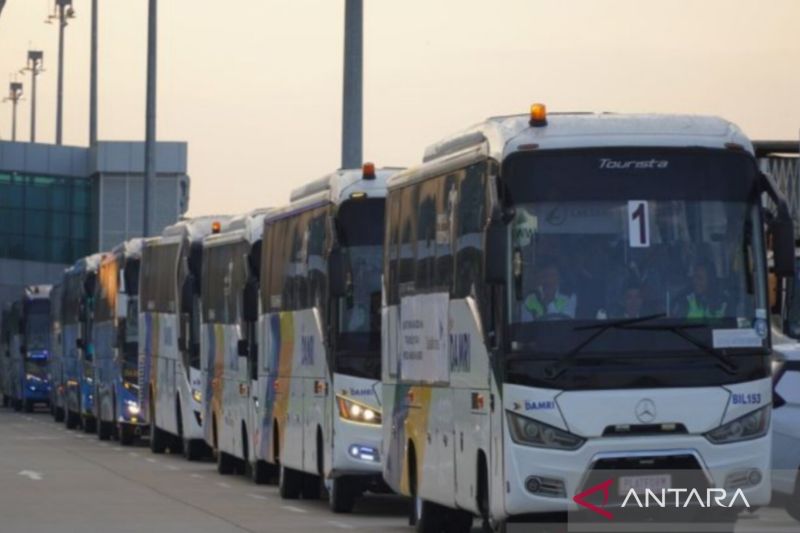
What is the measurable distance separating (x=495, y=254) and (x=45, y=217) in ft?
308

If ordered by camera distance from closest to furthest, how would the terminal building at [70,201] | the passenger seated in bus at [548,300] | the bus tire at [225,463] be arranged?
the passenger seated in bus at [548,300], the bus tire at [225,463], the terminal building at [70,201]

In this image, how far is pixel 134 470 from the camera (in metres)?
33.0

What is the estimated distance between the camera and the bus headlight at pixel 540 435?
50.6ft

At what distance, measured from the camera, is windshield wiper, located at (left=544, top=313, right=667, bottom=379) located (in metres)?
15.4

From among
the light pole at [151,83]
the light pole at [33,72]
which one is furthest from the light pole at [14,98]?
the light pole at [151,83]

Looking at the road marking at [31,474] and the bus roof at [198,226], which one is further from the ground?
the bus roof at [198,226]

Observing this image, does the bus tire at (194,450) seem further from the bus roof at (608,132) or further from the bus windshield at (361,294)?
the bus roof at (608,132)

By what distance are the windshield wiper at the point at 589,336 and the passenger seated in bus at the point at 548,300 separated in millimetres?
167

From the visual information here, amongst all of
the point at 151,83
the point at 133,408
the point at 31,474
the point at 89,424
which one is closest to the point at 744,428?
the point at 31,474

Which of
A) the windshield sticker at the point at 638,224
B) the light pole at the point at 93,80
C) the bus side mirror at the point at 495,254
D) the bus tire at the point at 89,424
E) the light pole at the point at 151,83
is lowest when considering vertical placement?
the bus tire at the point at 89,424

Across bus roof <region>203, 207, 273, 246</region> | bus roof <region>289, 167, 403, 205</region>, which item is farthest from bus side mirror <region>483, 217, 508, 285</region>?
bus roof <region>203, 207, 273, 246</region>

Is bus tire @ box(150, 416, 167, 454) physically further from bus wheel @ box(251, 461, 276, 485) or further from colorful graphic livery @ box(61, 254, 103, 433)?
bus wheel @ box(251, 461, 276, 485)

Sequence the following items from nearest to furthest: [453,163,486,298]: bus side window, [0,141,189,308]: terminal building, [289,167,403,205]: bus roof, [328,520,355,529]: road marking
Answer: [453,163,486,298]: bus side window → [328,520,355,529]: road marking → [289,167,403,205]: bus roof → [0,141,189,308]: terminal building

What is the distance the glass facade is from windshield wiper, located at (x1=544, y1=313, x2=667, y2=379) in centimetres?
9139
